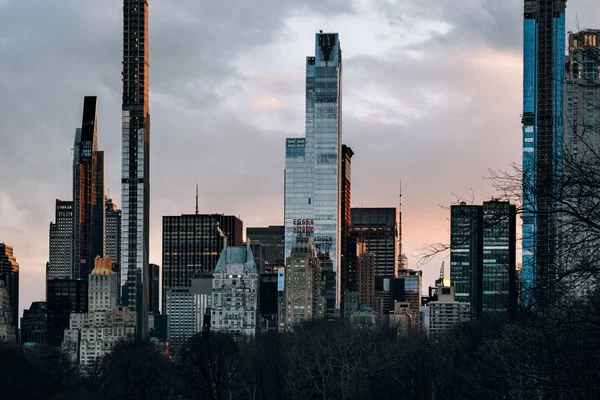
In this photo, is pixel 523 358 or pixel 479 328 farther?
pixel 479 328

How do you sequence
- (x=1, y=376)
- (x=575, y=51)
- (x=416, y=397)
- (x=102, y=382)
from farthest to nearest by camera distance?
(x=102, y=382) → (x=1, y=376) → (x=416, y=397) → (x=575, y=51)

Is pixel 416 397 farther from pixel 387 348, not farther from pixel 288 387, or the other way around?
pixel 387 348

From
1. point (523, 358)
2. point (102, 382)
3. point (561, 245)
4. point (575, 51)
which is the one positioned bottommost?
point (102, 382)

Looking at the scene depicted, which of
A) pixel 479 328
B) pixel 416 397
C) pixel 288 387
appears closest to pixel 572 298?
pixel 416 397

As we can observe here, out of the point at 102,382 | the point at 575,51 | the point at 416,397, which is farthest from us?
the point at 102,382

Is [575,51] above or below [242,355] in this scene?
above

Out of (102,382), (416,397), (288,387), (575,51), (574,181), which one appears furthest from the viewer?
(102,382)

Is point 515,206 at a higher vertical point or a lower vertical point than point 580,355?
higher

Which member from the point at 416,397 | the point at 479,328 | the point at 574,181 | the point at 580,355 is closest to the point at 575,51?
the point at 574,181

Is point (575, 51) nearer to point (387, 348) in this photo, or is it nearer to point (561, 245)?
point (561, 245)
